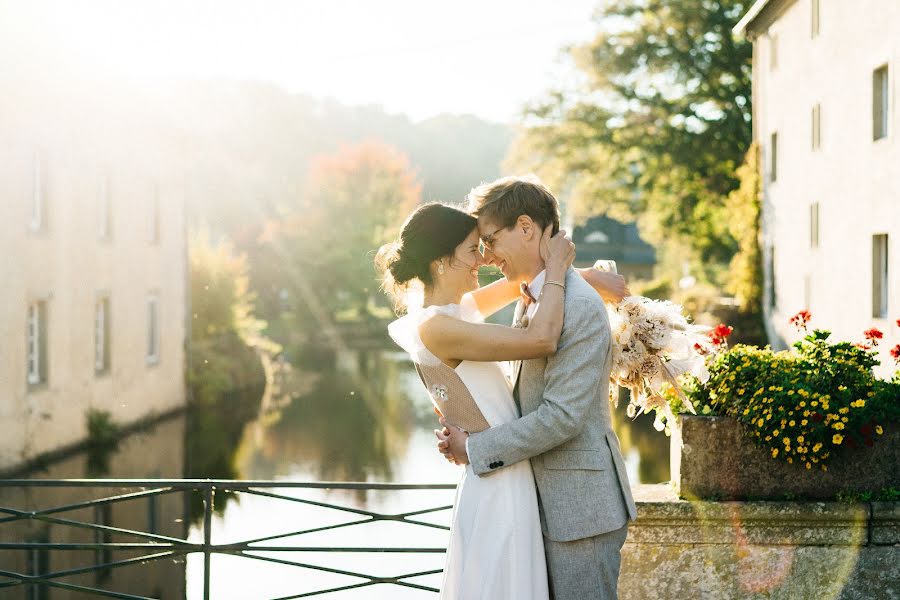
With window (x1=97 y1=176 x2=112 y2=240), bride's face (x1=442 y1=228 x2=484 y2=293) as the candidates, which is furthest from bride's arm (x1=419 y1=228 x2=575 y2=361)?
window (x1=97 y1=176 x2=112 y2=240)

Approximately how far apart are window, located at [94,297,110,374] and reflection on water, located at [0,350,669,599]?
158cm

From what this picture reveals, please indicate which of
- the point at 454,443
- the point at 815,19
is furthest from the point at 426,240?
the point at 815,19

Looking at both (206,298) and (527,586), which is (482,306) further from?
(206,298)

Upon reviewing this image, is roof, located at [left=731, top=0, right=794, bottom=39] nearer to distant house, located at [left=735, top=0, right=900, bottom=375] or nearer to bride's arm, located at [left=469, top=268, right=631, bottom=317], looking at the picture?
distant house, located at [left=735, top=0, right=900, bottom=375]

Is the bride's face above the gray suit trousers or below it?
above

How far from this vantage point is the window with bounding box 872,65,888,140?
1772 centimetres

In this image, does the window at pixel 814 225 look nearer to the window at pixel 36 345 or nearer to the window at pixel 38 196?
the window at pixel 38 196

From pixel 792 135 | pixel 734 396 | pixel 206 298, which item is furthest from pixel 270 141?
pixel 734 396

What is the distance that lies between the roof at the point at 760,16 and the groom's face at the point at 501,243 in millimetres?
23113

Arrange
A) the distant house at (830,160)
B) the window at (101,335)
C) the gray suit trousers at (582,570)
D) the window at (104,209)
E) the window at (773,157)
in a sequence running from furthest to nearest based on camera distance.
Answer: the window at (773,157)
the window at (104,209)
the window at (101,335)
the distant house at (830,160)
the gray suit trousers at (582,570)

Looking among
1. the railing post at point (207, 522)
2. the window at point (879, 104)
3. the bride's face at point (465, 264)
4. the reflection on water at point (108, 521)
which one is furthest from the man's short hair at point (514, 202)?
the window at point (879, 104)

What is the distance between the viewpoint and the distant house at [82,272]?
54.0ft

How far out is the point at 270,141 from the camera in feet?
226

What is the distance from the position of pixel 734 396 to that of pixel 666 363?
88 centimetres
